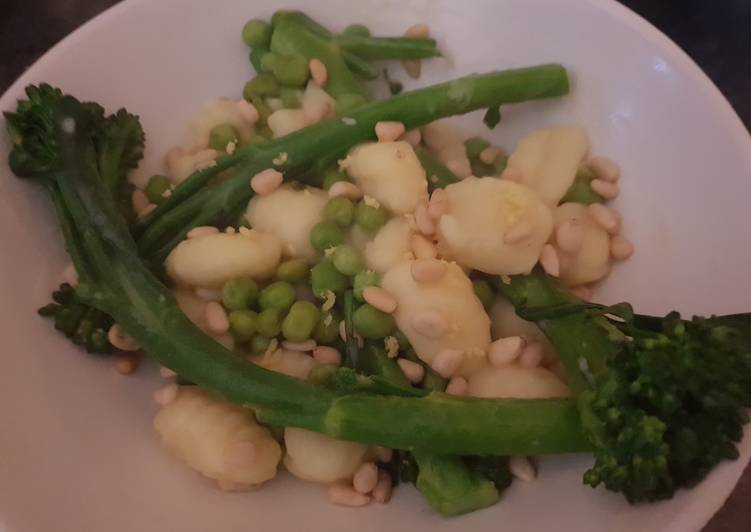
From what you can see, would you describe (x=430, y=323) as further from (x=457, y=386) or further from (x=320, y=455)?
(x=320, y=455)

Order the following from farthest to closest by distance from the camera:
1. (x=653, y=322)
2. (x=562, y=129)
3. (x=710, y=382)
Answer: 1. (x=562, y=129)
2. (x=653, y=322)
3. (x=710, y=382)

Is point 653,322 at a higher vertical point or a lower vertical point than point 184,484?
higher

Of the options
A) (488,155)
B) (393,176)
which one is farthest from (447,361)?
(488,155)

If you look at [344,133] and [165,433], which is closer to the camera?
[165,433]

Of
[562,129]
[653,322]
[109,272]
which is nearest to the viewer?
[653,322]

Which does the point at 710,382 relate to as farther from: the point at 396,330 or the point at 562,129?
the point at 562,129

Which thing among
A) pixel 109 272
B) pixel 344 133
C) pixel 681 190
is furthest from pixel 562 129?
pixel 109 272

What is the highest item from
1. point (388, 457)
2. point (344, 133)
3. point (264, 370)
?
point (344, 133)

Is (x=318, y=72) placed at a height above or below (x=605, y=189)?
above
